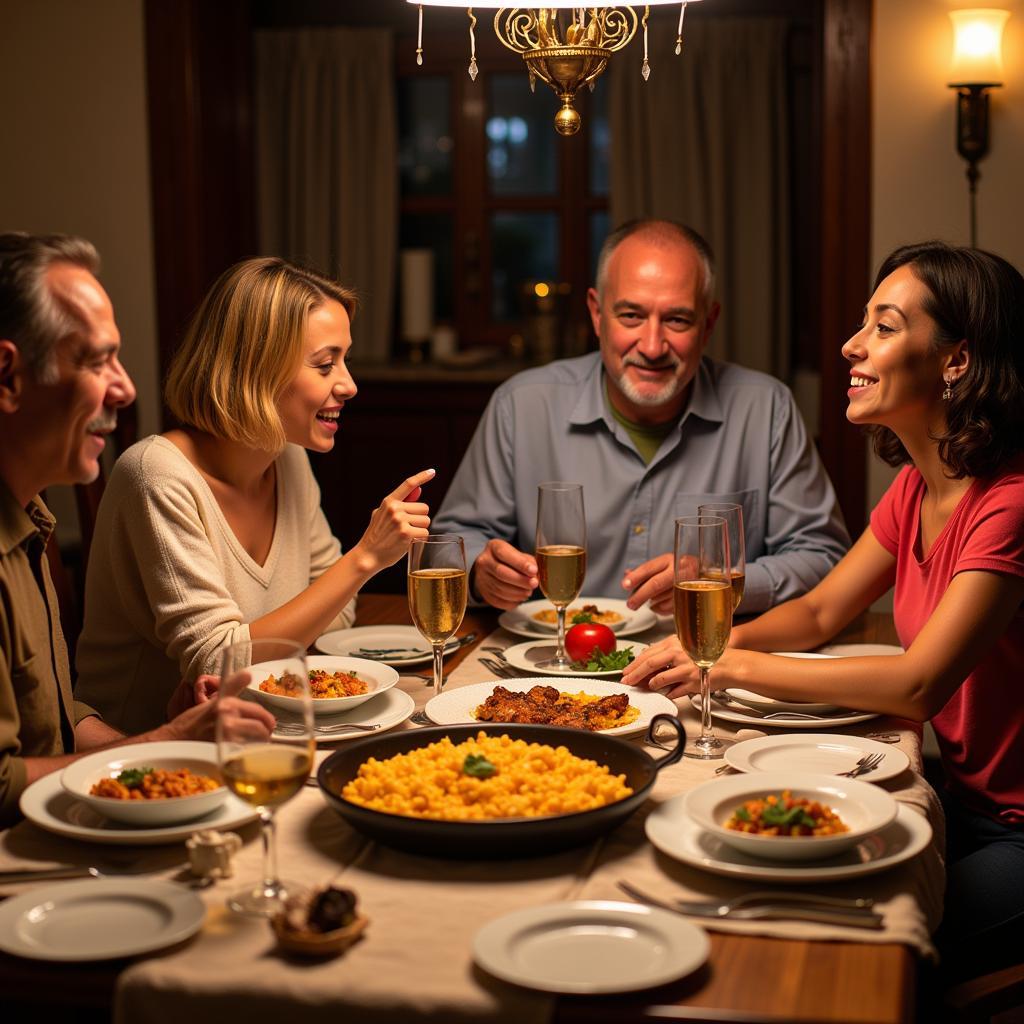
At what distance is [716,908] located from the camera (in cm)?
125

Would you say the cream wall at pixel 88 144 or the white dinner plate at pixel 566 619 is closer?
the white dinner plate at pixel 566 619

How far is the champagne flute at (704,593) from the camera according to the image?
170 cm

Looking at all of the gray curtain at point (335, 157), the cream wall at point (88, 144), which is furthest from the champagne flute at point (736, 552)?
the gray curtain at point (335, 157)

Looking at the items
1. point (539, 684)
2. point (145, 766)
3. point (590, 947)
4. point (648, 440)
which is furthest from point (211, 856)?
point (648, 440)

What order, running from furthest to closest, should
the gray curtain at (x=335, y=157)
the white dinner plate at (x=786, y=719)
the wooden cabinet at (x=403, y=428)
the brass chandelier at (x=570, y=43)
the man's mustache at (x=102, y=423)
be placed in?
the gray curtain at (x=335, y=157), the wooden cabinet at (x=403, y=428), the brass chandelier at (x=570, y=43), the white dinner plate at (x=786, y=719), the man's mustache at (x=102, y=423)

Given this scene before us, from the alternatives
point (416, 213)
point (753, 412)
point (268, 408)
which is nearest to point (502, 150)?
point (416, 213)

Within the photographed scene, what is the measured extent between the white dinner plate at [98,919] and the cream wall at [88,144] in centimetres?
368

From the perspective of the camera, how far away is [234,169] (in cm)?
535

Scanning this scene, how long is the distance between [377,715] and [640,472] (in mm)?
1251

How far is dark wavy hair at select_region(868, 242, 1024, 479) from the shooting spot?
6.70 ft

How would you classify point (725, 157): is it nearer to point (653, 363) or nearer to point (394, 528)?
point (653, 363)

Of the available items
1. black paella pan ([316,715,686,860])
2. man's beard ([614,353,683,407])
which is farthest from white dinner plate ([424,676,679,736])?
man's beard ([614,353,683,407])

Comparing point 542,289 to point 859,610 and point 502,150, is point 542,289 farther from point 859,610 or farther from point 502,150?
point 859,610

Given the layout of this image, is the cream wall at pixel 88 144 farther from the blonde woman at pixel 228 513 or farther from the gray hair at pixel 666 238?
the blonde woman at pixel 228 513
